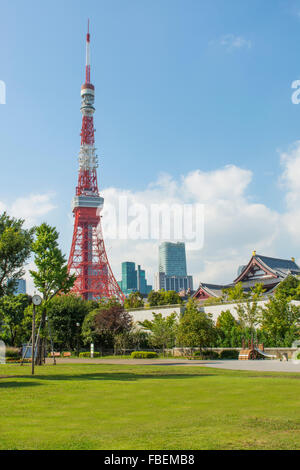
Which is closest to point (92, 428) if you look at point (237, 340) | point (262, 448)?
point (262, 448)

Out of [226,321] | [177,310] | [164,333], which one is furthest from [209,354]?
[177,310]

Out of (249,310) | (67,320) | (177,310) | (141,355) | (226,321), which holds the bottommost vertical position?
(141,355)

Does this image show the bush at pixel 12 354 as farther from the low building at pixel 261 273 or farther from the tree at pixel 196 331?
the low building at pixel 261 273

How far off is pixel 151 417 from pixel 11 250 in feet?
43.9

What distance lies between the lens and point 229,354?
32156mm

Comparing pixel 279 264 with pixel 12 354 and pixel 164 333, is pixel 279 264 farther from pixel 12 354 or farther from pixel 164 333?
pixel 12 354

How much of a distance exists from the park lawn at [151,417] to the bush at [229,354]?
66.3 ft

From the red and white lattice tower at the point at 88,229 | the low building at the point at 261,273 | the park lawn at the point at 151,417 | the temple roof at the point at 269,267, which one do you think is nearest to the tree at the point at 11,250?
the park lawn at the point at 151,417

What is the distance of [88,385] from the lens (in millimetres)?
12930

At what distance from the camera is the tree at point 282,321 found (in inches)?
1193

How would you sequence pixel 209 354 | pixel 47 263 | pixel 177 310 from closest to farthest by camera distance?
pixel 47 263 < pixel 209 354 < pixel 177 310

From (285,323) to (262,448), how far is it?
1054 inches

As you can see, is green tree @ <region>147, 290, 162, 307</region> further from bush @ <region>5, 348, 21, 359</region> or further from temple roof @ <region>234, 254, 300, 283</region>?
bush @ <region>5, 348, 21, 359</region>

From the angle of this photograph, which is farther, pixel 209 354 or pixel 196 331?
pixel 209 354
